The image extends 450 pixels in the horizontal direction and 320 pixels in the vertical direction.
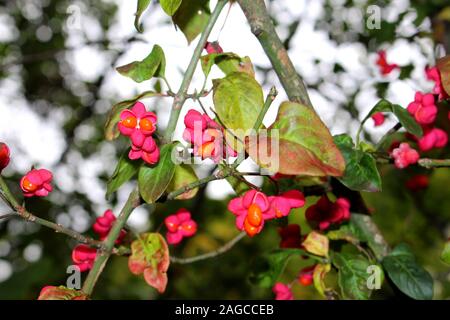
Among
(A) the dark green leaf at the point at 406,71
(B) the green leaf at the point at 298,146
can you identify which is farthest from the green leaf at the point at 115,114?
(A) the dark green leaf at the point at 406,71

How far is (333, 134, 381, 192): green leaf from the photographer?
0.76m

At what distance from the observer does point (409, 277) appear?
0.92m

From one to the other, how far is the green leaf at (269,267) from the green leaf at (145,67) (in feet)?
1.45

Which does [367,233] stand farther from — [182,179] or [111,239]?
[111,239]

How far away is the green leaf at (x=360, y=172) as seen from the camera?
0.76 metres

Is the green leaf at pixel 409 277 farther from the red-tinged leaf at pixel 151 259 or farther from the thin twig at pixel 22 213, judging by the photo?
the thin twig at pixel 22 213

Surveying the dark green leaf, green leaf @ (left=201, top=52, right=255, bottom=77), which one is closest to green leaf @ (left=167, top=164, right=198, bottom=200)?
green leaf @ (left=201, top=52, right=255, bottom=77)

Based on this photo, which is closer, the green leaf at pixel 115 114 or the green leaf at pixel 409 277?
the green leaf at pixel 115 114

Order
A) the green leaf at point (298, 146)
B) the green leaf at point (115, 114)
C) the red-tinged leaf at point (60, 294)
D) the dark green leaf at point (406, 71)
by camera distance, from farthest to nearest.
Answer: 1. the dark green leaf at point (406, 71)
2. the green leaf at point (115, 114)
3. the red-tinged leaf at point (60, 294)
4. the green leaf at point (298, 146)

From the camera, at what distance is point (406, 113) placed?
0.90 meters

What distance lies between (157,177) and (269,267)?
0.43 meters
